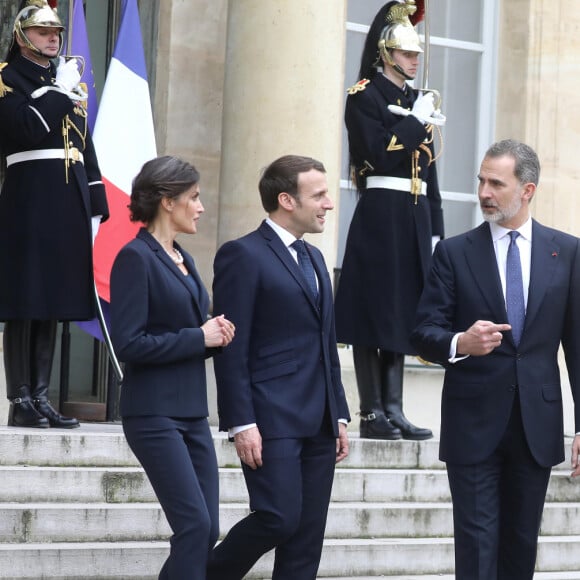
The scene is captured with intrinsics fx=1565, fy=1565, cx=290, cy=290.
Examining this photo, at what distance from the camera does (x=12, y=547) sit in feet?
20.7

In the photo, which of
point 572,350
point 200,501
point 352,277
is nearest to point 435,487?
point 352,277

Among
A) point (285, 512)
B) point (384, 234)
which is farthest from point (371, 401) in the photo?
point (285, 512)

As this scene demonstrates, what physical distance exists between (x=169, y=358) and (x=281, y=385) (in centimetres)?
52

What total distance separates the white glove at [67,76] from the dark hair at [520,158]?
2930 millimetres

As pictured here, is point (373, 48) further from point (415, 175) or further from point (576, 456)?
point (576, 456)

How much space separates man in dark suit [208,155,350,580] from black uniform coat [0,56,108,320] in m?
2.31

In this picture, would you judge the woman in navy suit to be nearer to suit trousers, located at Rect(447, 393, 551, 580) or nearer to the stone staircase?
suit trousers, located at Rect(447, 393, 551, 580)

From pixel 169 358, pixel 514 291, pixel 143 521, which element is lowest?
pixel 143 521

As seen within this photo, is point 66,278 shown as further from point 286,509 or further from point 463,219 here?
Answer: point 463,219

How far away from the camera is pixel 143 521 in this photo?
677 cm

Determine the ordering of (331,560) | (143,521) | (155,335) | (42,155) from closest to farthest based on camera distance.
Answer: (155,335)
(143,521)
(331,560)
(42,155)

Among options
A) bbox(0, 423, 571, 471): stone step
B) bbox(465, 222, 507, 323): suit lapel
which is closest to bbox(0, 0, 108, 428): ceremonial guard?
bbox(0, 423, 571, 471): stone step

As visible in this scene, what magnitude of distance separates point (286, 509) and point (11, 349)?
8.85 ft

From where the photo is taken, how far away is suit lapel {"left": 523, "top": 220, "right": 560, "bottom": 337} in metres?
5.55
